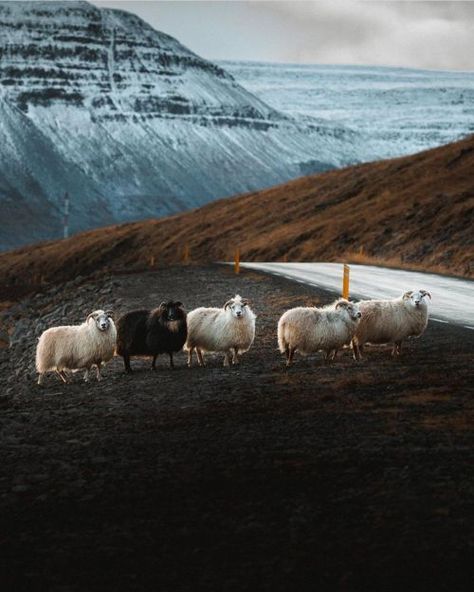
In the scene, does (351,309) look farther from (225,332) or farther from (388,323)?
(225,332)

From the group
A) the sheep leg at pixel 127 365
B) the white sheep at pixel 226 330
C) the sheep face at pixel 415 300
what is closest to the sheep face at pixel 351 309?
the sheep face at pixel 415 300

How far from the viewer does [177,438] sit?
11742 millimetres

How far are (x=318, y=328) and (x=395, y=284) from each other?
16.4 metres

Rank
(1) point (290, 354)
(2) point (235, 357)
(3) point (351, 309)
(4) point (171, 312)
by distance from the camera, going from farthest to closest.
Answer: (2) point (235, 357)
(4) point (171, 312)
(1) point (290, 354)
(3) point (351, 309)

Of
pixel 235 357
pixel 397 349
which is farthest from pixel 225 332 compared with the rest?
pixel 397 349

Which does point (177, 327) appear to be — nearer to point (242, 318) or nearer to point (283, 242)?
point (242, 318)

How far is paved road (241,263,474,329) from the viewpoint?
2484cm

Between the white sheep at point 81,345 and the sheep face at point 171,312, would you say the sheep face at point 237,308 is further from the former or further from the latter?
the white sheep at point 81,345

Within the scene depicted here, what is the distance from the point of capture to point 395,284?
32938 millimetres

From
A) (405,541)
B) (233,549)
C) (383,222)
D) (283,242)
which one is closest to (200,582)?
(233,549)

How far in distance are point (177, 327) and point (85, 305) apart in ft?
56.2

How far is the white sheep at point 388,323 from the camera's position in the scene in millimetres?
17641

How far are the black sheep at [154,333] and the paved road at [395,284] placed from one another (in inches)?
256

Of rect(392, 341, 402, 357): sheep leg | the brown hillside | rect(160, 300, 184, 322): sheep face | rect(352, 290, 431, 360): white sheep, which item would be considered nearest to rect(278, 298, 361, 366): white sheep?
rect(352, 290, 431, 360): white sheep
